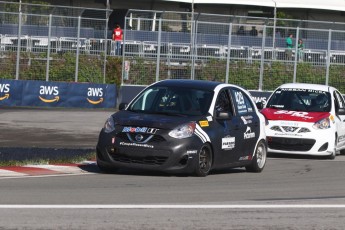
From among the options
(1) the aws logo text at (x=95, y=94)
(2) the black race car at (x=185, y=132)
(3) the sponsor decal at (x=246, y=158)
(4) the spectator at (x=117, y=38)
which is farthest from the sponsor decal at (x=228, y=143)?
→ (4) the spectator at (x=117, y=38)

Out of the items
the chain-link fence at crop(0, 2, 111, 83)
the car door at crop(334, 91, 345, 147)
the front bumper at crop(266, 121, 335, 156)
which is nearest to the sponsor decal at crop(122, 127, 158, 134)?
the front bumper at crop(266, 121, 335, 156)

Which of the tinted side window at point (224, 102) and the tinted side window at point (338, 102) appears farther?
the tinted side window at point (338, 102)

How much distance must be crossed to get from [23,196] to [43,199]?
0.35 metres

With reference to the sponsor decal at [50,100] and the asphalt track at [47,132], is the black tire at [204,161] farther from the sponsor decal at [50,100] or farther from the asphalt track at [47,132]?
the sponsor decal at [50,100]

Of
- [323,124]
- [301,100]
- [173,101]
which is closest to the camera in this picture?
[173,101]

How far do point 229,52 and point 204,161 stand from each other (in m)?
18.5

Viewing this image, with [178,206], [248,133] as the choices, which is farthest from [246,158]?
[178,206]

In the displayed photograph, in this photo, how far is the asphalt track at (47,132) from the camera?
17.0m

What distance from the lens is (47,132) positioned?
75.2 ft

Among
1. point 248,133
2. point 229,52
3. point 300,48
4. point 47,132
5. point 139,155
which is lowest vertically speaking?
point 47,132

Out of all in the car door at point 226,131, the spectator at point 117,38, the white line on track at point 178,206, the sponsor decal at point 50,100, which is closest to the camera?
the white line on track at point 178,206

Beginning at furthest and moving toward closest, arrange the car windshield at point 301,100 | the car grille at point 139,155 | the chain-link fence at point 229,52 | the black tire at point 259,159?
the chain-link fence at point 229,52
the car windshield at point 301,100
the black tire at point 259,159
the car grille at point 139,155

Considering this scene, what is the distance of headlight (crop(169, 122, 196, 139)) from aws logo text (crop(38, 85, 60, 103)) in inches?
666

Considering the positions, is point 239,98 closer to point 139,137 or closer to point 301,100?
point 139,137
